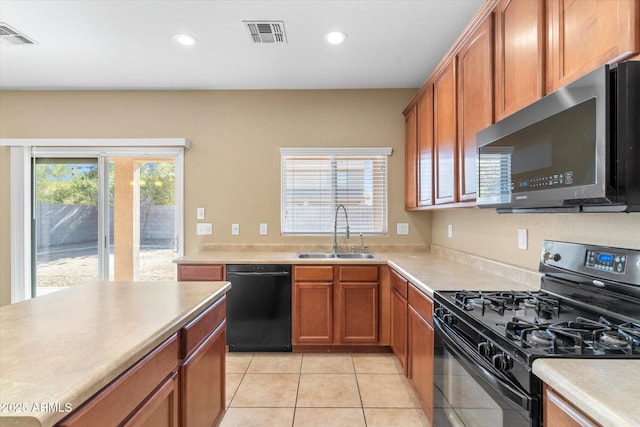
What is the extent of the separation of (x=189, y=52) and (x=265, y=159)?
1.23m

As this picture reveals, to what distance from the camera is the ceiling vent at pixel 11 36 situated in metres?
2.43

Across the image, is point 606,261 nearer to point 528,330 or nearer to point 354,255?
point 528,330

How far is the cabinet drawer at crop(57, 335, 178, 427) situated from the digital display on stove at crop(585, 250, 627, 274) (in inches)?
68.3

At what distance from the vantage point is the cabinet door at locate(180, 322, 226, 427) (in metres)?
1.39

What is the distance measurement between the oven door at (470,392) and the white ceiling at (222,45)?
6.71ft

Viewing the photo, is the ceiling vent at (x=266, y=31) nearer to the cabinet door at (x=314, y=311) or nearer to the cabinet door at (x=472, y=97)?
the cabinet door at (x=472, y=97)

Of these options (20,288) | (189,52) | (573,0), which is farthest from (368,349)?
(20,288)

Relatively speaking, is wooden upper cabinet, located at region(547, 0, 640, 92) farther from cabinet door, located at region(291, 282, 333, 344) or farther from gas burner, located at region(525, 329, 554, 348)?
cabinet door, located at region(291, 282, 333, 344)

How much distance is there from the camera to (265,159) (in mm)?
3609

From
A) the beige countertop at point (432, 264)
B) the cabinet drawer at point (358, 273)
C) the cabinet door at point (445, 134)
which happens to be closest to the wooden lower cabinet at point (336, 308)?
the cabinet drawer at point (358, 273)

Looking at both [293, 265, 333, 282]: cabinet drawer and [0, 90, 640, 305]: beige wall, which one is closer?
[293, 265, 333, 282]: cabinet drawer

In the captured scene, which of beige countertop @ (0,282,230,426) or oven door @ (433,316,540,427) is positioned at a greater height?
beige countertop @ (0,282,230,426)

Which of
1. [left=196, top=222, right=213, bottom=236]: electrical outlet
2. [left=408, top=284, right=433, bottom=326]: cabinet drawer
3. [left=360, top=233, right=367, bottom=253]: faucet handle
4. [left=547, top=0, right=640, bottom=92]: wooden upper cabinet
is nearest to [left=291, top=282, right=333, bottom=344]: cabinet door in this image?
[left=360, top=233, right=367, bottom=253]: faucet handle

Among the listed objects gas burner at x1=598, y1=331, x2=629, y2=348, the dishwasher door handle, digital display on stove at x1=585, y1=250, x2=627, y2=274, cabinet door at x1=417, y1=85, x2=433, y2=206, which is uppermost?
cabinet door at x1=417, y1=85, x2=433, y2=206
